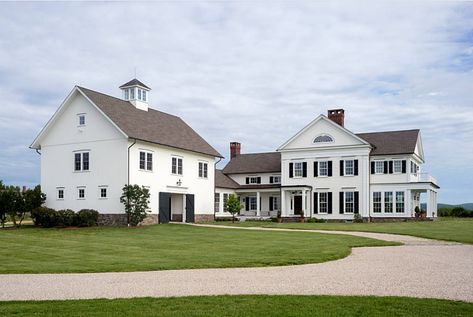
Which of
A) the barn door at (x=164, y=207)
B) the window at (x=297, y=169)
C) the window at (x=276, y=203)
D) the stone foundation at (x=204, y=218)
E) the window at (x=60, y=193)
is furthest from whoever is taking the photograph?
the window at (x=276, y=203)

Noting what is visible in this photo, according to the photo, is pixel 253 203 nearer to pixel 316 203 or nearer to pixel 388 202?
pixel 316 203

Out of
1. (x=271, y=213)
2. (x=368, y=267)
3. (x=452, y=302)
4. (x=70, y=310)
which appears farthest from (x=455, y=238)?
(x=271, y=213)

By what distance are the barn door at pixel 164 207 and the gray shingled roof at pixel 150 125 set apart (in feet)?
11.4

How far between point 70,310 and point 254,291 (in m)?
3.50

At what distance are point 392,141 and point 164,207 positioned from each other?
20.3 metres

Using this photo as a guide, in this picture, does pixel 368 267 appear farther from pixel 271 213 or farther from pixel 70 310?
pixel 271 213

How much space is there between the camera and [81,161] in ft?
113

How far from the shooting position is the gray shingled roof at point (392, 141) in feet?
141

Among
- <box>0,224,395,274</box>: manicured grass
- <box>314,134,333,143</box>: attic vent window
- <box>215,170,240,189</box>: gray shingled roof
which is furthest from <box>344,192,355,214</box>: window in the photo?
<box>0,224,395,274</box>: manicured grass

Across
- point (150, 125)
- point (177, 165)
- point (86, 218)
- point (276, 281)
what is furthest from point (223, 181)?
point (276, 281)

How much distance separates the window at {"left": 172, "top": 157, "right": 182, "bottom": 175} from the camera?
37.2 meters

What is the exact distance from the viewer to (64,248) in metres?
20.3

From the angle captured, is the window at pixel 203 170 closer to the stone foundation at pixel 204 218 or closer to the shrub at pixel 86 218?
the stone foundation at pixel 204 218

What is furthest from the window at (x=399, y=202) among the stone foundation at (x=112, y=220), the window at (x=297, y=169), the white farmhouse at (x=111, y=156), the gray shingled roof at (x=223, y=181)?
the stone foundation at (x=112, y=220)
